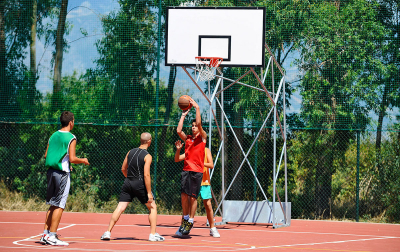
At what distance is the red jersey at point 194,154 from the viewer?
8148 millimetres

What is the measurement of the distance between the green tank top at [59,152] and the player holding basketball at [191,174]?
1.83 metres

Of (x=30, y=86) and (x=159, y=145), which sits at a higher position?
(x=30, y=86)

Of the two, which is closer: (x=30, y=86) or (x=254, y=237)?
(x=254, y=237)

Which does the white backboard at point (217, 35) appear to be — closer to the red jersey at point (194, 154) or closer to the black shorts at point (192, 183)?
the red jersey at point (194, 154)

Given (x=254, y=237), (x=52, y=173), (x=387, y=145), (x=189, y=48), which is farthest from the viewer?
(x=387, y=145)

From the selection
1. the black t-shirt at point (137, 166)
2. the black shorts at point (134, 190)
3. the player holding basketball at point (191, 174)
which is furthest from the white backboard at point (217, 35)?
the black shorts at point (134, 190)

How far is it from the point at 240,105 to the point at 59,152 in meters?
7.29

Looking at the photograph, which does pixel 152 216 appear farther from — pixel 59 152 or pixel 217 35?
pixel 217 35

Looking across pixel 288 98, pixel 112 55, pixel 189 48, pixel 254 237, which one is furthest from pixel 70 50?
pixel 254 237

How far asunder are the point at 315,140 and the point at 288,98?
137 centimetres

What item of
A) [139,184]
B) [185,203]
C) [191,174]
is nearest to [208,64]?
[191,174]

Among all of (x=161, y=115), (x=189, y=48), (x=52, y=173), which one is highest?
(x=189, y=48)

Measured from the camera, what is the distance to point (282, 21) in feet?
45.3

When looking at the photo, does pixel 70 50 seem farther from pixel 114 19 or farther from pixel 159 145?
pixel 159 145
